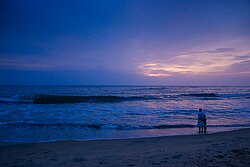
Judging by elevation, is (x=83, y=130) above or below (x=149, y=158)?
below

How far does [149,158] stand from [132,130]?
20.2 ft

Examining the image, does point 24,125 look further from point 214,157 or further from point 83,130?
point 214,157

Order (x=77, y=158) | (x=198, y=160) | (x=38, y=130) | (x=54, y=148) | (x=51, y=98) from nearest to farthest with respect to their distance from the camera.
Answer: (x=198, y=160) < (x=77, y=158) < (x=54, y=148) < (x=38, y=130) < (x=51, y=98)

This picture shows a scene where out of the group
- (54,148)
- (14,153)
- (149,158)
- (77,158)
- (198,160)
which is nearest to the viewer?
(198,160)

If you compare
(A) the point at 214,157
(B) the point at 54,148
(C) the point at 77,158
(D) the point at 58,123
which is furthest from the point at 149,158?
(D) the point at 58,123

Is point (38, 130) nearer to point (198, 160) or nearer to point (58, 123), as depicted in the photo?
point (58, 123)

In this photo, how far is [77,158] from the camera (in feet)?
19.4

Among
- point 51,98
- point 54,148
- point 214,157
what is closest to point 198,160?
point 214,157

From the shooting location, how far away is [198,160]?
4.83 m

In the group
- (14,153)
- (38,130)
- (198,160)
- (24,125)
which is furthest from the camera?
(24,125)

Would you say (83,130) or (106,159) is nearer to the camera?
(106,159)

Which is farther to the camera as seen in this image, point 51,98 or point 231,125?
point 51,98

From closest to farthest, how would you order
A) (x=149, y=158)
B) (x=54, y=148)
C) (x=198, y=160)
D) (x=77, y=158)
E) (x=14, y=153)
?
1. (x=198, y=160)
2. (x=149, y=158)
3. (x=77, y=158)
4. (x=14, y=153)
5. (x=54, y=148)

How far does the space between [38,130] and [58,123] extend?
6.60 feet
